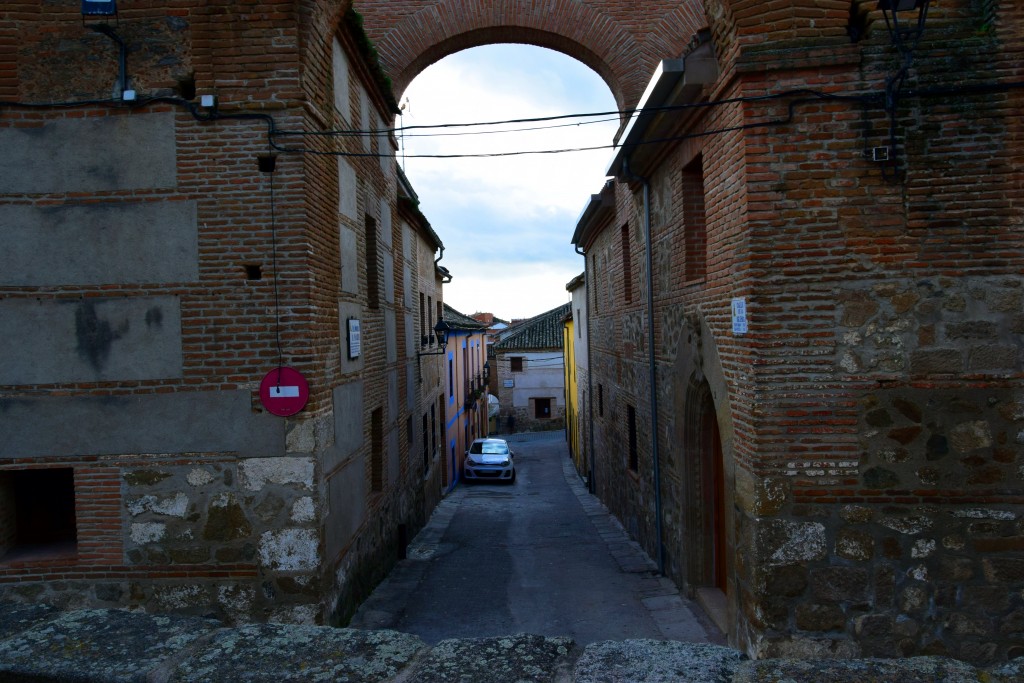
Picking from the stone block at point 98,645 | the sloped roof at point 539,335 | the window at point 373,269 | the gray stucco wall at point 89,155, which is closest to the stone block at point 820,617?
the stone block at point 98,645

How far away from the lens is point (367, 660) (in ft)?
5.85

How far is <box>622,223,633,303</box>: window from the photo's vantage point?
1188 cm

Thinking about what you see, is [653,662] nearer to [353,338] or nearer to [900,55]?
[900,55]

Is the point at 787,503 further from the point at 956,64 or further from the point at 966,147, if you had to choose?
the point at 956,64

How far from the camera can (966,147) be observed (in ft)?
18.4

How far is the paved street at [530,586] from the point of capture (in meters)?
7.60

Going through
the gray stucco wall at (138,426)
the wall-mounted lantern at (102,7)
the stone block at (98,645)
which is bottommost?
the stone block at (98,645)

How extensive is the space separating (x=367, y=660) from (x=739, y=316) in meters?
4.76

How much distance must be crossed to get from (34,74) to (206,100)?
153 centimetres

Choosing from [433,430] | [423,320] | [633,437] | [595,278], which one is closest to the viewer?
[633,437]

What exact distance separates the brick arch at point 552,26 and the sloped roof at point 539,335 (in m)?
25.6

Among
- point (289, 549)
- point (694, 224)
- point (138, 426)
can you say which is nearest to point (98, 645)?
point (289, 549)

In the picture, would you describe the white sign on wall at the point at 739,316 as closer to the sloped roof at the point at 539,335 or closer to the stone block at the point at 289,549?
the stone block at the point at 289,549

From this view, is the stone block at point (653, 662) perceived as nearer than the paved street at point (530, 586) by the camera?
Yes
